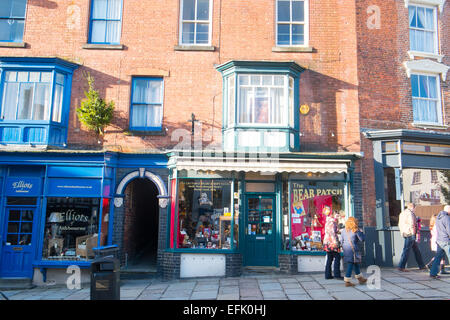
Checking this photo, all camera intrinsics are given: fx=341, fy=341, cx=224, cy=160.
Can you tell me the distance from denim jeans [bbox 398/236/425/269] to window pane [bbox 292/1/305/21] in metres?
8.10

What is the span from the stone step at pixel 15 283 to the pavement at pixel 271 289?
294 millimetres

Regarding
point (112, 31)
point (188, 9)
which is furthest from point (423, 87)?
point (112, 31)

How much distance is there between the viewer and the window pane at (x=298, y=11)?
39.9 ft

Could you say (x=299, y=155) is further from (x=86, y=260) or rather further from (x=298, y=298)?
(x=86, y=260)

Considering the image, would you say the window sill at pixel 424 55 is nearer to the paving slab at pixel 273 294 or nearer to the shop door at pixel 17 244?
the paving slab at pixel 273 294

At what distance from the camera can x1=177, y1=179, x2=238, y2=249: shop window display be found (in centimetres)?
1064

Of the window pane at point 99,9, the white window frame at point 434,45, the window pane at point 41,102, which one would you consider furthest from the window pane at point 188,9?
the white window frame at point 434,45

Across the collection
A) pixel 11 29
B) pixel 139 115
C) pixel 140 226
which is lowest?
pixel 140 226

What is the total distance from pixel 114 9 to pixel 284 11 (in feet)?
19.9

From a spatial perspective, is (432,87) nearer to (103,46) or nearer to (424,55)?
(424,55)

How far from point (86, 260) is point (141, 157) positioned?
11.6ft

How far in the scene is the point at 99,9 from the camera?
12.1 metres

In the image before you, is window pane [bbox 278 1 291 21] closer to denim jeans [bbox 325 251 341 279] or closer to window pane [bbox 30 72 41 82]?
denim jeans [bbox 325 251 341 279]

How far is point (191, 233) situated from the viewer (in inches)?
422
